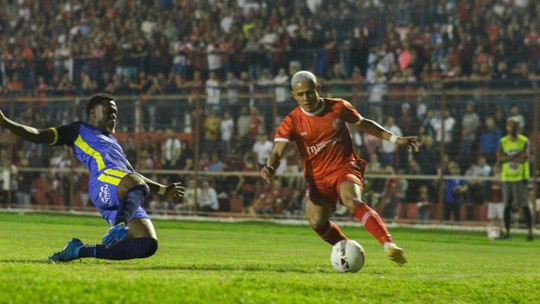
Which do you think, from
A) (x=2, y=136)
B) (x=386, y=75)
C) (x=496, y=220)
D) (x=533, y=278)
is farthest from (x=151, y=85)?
(x=533, y=278)

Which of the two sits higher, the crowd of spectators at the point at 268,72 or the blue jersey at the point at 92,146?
the crowd of spectators at the point at 268,72

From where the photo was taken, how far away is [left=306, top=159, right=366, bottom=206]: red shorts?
12.3 metres

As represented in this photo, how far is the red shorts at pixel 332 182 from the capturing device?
1227 centimetres

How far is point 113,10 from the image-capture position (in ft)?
134

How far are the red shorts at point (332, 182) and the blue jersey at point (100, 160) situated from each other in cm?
216

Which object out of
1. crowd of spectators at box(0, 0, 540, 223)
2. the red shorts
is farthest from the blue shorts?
crowd of spectators at box(0, 0, 540, 223)

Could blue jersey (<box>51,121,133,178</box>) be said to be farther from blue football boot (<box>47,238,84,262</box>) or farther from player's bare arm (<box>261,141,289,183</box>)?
player's bare arm (<box>261,141,289,183</box>)

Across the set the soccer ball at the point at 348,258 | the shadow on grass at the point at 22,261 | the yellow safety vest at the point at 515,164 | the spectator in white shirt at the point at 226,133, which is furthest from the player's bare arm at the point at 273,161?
the spectator in white shirt at the point at 226,133

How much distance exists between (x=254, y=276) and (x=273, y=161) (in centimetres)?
252

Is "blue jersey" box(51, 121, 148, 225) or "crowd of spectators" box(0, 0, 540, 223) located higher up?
"crowd of spectators" box(0, 0, 540, 223)

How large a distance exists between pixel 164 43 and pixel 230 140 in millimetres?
9069

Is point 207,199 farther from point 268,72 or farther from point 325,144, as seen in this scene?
point 325,144

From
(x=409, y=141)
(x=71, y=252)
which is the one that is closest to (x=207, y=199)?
(x=409, y=141)

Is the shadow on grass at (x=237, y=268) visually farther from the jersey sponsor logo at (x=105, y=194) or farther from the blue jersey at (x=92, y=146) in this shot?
the blue jersey at (x=92, y=146)
